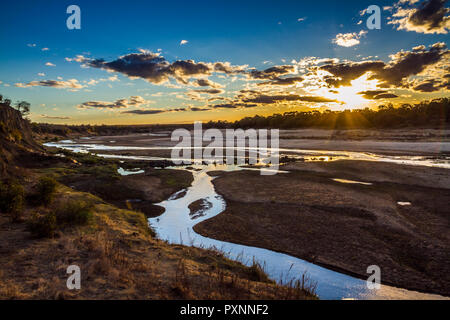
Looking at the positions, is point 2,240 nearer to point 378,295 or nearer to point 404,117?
point 378,295

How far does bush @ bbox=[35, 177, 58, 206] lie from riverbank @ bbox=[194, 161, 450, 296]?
911 centimetres

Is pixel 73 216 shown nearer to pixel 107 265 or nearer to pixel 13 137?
pixel 107 265

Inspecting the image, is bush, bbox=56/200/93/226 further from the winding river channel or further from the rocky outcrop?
the rocky outcrop

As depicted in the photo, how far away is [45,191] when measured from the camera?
1488 centimetres

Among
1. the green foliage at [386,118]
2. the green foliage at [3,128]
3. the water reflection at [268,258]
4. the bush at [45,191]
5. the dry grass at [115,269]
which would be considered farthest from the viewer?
the green foliage at [386,118]

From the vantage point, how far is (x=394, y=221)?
1556 cm

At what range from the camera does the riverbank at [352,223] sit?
36.9 feet

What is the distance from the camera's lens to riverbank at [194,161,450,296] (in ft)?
36.9

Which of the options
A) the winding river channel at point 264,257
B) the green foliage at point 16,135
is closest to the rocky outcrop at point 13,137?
the green foliage at point 16,135

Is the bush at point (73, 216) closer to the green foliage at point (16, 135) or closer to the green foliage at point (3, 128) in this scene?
the green foliage at point (3, 128)

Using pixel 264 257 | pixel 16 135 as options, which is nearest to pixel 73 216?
pixel 264 257

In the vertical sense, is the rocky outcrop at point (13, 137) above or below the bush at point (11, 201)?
above

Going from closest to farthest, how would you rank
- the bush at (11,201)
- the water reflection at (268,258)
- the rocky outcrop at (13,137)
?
the water reflection at (268,258) < the bush at (11,201) < the rocky outcrop at (13,137)

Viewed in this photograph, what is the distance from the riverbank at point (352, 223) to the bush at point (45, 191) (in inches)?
359
